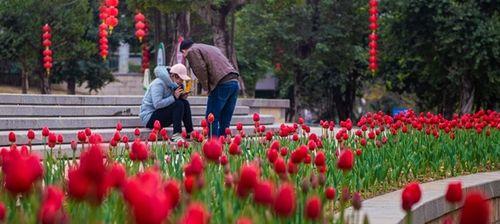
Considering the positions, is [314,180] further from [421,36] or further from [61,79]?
[61,79]

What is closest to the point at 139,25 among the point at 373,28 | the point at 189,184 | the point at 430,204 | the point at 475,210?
the point at 373,28

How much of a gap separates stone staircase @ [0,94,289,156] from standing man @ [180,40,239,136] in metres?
1.12

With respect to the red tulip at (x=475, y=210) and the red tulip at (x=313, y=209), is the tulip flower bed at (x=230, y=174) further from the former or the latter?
the red tulip at (x=475, y=210)

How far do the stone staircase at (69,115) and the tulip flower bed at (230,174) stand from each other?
4217mm

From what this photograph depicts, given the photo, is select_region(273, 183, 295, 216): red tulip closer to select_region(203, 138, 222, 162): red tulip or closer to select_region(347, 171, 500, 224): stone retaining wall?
select_region(203, 138, 222, 162): red tulip

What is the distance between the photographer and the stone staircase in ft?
39.1

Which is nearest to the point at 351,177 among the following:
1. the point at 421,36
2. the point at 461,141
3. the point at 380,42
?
the point at 461,141

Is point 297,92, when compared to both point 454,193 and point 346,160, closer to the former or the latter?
point 346,160

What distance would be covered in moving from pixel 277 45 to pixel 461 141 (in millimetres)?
25365

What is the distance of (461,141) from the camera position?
30.0 ft

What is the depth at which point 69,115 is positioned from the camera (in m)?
13.8

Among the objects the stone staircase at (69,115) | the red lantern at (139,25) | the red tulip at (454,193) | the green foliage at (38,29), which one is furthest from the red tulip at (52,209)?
the green foliage at (38,29)

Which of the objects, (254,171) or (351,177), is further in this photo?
(351,177)

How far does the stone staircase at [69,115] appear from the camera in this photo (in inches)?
469
